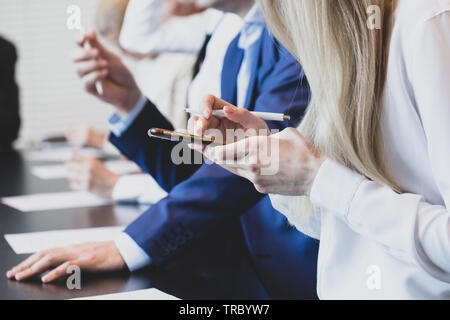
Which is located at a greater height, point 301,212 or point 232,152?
point 232,152

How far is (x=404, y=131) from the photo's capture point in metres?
0.75

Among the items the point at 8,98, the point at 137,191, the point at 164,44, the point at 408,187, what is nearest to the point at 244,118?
the point at 408,187

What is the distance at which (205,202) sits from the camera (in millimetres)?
1144

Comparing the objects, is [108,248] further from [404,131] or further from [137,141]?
[404,131]

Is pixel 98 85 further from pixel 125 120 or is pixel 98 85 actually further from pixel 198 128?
pixel 198 128

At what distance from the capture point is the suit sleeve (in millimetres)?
1095

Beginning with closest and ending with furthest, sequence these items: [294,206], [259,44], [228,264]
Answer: [294,206] → [228,264] → [259,44]

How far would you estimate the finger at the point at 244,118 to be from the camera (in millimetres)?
892

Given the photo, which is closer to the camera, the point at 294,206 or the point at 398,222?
the point at 398,222

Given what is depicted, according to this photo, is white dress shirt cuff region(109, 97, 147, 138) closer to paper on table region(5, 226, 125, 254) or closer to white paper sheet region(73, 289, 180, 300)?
paper on table region(5, 226, 125, 254)

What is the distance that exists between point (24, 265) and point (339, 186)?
21.2 inches

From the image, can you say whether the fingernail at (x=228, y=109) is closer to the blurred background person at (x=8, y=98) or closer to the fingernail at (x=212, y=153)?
the fingernail at (x=212, y=153)
